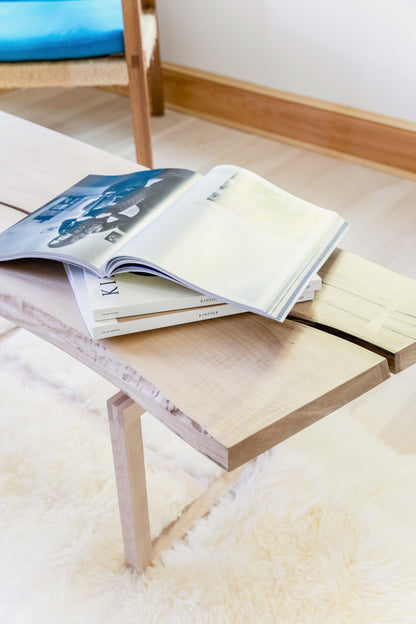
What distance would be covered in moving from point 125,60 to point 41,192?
698 mm

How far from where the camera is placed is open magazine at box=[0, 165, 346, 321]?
712 millimetres

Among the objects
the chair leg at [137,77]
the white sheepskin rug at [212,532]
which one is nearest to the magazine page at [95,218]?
the white sheepskin rug at [212,532]

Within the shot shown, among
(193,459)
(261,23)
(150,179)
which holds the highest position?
(150,179)

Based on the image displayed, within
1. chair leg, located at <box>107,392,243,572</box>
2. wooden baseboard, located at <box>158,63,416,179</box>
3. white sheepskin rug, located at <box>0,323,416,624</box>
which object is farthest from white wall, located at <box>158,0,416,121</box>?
chair leg, located at <box>107,392,243,572</box>

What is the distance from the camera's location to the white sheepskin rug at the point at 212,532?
0.86 metres

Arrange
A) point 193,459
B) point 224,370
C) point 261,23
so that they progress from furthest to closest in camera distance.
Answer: point 261,23
point 193,459
point 224,370

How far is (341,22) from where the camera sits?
1.80 meters

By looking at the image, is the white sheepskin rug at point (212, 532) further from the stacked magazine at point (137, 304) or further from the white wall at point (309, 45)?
the white wall at point (309, 45)

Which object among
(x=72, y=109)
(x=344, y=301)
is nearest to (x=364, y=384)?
(x=344, y=301)

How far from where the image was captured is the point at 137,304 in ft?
2.30

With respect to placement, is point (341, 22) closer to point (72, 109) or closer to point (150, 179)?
point (72, 109)

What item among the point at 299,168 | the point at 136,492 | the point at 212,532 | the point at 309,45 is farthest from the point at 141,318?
the point at 309,45

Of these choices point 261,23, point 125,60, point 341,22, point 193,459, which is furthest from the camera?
point 261,23

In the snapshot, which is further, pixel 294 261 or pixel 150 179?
pixel 150 179
